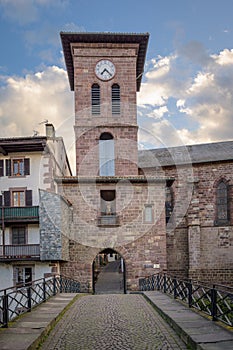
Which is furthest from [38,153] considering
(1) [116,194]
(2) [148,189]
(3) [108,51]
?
(3) [108,51]

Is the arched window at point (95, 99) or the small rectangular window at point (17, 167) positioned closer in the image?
the small rectangular window at point (17, 167)

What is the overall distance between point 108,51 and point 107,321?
21.1 m

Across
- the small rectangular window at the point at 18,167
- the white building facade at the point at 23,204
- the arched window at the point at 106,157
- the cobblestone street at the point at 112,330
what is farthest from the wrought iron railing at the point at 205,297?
the small rectangular window at the point at 18,167

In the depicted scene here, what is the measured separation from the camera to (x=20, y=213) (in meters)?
24.6

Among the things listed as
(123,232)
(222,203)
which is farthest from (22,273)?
(222,203)

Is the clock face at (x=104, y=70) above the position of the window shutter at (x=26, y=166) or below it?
above

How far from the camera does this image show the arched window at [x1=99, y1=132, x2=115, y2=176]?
28.3 metres

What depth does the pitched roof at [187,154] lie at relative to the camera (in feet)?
100

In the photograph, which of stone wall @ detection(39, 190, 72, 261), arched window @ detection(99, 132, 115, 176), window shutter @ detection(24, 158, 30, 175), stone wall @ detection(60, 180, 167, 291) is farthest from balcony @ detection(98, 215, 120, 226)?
window shutter @ detection(24, 158, 30, 175)

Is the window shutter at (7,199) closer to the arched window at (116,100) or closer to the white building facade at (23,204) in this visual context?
the white building facade at (23,204)

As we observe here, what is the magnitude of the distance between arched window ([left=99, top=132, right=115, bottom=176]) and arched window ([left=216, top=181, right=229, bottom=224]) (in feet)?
24.1

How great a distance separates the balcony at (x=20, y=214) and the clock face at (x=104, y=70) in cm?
988

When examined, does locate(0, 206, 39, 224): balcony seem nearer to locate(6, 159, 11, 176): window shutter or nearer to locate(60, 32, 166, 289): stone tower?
locate(60, 32, 166, 289): stone tower

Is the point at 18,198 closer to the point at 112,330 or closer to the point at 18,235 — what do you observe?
the point at 18,235
